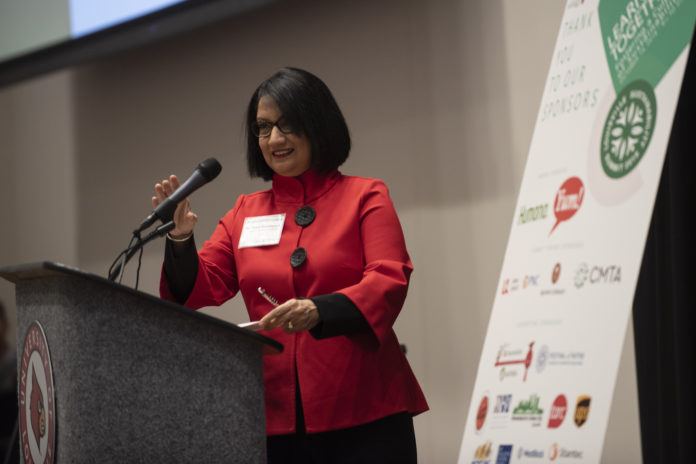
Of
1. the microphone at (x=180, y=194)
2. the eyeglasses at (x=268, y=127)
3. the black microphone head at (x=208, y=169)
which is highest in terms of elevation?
the eyeglasses at (x=268, y=127)

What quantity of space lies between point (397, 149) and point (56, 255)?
2373 mm

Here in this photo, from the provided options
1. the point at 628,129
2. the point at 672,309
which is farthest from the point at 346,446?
the point at 672,309

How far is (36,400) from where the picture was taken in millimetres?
1394

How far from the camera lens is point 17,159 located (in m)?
5.23

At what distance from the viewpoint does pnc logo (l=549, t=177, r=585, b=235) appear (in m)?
1.91

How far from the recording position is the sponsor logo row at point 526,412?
1708 millimetres

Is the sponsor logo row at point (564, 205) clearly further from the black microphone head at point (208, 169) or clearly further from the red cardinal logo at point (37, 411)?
the red cardinal logo at point (37, 411)

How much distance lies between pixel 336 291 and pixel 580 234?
1.88 feet

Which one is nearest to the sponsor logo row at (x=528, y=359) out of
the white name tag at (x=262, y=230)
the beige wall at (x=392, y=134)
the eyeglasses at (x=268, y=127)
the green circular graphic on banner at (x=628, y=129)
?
the green circular graphic on banner at (x=628, y=129)

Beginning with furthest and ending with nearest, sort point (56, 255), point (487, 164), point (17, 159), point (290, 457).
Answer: point (17, 159), point (56, 255), point (487, 164), point (290, 457)

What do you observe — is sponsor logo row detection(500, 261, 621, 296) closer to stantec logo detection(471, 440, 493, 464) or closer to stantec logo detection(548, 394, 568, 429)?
stantec logo detection(548, 394, 568, 429)

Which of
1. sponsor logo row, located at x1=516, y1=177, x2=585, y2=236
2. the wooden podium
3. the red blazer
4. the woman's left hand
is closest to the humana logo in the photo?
sponsor logo row, located at x1=516, y1=177, x2=585, y2=236

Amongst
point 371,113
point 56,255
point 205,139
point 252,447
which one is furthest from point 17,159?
point 252,447

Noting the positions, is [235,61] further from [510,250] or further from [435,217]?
[510,250]
